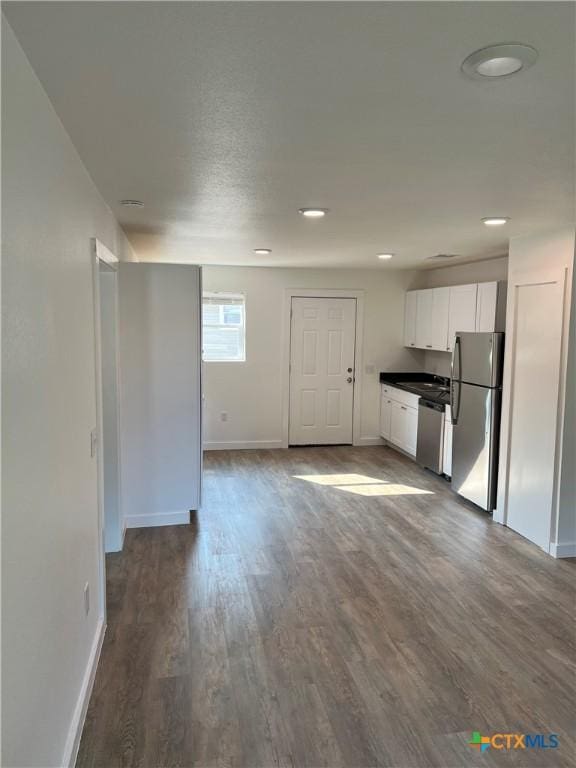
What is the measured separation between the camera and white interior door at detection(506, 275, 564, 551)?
393 cm

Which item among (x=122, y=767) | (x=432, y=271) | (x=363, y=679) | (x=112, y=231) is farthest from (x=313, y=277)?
(x=122, y=767)

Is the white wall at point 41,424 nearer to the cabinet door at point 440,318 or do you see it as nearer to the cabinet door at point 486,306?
the cabinet door at point 486,306

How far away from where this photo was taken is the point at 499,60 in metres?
1.41

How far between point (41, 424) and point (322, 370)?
5.89 m

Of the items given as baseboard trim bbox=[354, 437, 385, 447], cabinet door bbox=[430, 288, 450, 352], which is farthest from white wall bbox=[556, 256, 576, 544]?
baseboard trim bbox=[354, 437, 385, 447]

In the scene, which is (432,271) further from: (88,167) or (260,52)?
(260,52)

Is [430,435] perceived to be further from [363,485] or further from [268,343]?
[268,343]

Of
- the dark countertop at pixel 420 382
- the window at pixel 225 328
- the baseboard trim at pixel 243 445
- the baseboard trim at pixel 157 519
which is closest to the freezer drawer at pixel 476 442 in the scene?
the dark countertop at pixel 420 382

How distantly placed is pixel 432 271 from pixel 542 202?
4248mm

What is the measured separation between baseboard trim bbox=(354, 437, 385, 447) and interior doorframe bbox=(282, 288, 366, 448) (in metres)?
0.01

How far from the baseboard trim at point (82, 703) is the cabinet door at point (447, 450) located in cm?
389

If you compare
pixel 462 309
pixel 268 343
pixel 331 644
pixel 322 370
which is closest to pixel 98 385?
pixel 331 644

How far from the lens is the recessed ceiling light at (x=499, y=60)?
Answer: 135 cm

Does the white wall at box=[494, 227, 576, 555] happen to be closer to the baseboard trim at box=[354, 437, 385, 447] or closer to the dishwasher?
the dishwasher
